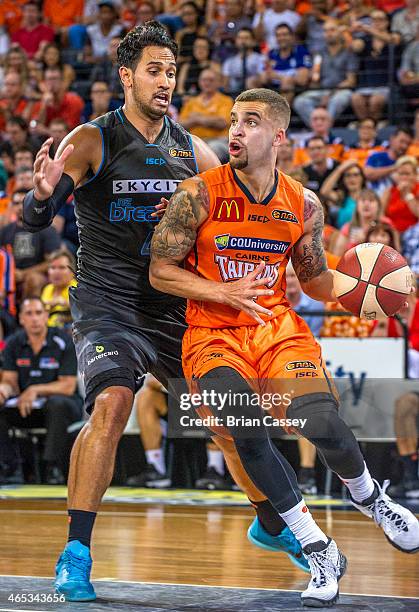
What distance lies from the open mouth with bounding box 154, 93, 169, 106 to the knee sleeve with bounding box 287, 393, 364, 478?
156cm

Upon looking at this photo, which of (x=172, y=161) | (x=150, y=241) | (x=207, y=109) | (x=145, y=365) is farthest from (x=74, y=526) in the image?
(x=207, y=109)

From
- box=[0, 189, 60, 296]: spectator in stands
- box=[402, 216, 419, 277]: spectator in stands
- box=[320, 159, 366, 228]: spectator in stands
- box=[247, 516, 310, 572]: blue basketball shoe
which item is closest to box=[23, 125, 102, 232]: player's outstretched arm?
box=[247, 516, 310, 572]: blue basketball shoe

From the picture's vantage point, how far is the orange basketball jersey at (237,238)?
178 inches

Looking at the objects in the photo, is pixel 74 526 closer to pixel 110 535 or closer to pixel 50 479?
pixel 110 535

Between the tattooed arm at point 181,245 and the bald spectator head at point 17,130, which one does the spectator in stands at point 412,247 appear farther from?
the bald spectator head at point 17,130

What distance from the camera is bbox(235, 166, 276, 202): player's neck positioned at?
15.0 feet

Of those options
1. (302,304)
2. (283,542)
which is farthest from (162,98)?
(302,304)

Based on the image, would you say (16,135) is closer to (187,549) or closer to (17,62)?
(17,62)

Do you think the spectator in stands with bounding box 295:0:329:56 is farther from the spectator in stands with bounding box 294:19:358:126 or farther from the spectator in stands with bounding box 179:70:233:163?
the spectator in stands with bounding box 179:70:233:163

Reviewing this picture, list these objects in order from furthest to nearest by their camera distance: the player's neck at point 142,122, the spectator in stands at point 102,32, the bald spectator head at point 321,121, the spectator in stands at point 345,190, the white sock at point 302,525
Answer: the spectator in stands at point 102,32 → the bald spectator head at point 321,121 → the spectator in stands at point 345,190 → the player's neck at point 142,122 → the white sock at point 302,525

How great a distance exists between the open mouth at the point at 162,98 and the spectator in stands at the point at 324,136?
668cm

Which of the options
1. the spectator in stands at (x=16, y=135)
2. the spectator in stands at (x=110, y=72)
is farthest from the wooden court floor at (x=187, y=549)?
the spectator in stands at (x=110, y=72)

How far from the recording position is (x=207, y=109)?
486 inches

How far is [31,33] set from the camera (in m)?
15.4
